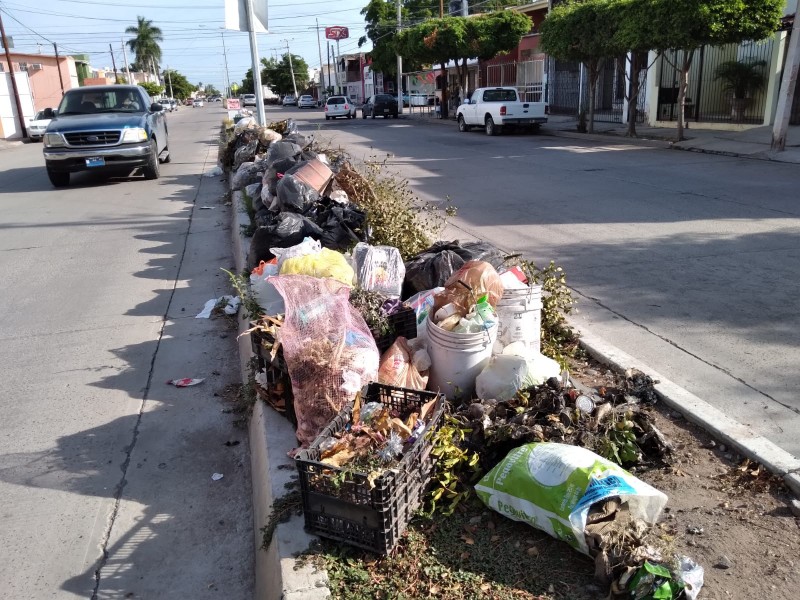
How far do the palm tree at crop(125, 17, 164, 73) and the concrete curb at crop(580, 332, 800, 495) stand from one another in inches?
5490

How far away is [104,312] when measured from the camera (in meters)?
6.52

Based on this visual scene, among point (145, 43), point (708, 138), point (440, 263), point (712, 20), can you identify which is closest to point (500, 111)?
point (708, 138)

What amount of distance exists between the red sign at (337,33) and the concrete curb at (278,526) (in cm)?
8484

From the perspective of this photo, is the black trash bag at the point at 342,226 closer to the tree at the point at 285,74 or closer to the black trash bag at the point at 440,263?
the black trash bag at the point at 440,263

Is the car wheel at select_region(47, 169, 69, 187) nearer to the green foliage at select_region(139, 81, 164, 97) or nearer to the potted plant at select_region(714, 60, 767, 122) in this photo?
the potted plant at select_region(714, 60, 767, 122)

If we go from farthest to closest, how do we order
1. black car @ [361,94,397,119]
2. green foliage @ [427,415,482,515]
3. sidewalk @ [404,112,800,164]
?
black car @ [361,94,397,119] → sidewalk @ [404,112,800,164] → green foliage @ [427,415,482,515]

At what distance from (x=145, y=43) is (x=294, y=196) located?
136 metres

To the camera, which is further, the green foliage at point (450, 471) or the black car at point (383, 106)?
the black car at point (383, 106)

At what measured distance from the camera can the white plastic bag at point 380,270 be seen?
477cm

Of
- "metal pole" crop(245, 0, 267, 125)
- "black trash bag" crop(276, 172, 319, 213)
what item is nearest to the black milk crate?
"black trash bag" crop(276, 172, 319, 213)

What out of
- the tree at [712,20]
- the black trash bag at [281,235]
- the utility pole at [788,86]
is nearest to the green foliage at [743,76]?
the tree at [712,20]

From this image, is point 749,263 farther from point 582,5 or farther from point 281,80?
point 281,80

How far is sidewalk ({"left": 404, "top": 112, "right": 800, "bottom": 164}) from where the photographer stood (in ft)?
53.1

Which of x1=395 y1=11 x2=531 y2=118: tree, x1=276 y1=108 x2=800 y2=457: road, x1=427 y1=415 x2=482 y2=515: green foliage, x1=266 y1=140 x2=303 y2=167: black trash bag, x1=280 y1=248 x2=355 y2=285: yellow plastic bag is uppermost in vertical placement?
x1=395 y1=11 x2=531 y2=118: tree
